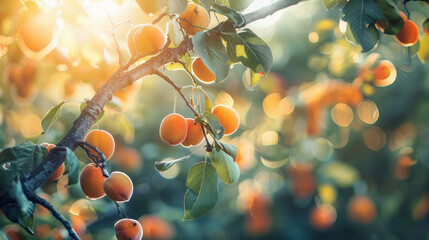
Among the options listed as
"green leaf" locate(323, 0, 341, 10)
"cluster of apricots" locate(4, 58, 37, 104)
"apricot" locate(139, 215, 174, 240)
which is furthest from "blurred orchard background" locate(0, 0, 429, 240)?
"green leaf" locate(323, 0, 341, 10)

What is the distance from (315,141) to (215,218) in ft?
3.48

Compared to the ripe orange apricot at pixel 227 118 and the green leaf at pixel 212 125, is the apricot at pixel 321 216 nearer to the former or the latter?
the ripe orange apricot at pixel 227 118

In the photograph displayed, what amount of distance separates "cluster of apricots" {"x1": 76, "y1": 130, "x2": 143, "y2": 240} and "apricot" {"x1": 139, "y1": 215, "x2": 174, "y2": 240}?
1.59 m

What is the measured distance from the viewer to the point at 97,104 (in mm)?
627

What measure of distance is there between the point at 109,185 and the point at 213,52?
0.30 m

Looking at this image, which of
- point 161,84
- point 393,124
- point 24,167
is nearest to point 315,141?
point 393,124

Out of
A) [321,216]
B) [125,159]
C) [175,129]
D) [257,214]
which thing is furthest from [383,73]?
[321,216]

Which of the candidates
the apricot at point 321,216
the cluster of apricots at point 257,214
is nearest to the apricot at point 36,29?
the cluster of apricots at point 257,214

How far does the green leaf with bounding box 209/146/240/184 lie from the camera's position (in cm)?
77

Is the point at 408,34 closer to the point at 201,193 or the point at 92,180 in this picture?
the point at 201,193

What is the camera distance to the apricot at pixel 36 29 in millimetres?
820

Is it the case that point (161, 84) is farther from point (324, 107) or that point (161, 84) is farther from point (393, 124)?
point (393, 124)

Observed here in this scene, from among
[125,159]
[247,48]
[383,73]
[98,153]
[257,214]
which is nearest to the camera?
[98,153]

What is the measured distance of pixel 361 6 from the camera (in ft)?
2.47
